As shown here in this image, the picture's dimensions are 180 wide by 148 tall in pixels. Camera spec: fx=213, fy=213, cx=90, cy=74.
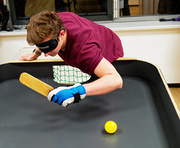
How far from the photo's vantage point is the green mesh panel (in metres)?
1.74

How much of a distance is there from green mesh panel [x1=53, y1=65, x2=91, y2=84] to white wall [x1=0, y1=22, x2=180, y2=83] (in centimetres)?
88

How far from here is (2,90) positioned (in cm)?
160

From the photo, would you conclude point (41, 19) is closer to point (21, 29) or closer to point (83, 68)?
point (83, 68)

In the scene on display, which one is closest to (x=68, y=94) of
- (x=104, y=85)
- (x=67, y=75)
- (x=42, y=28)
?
(x=104, y=85)

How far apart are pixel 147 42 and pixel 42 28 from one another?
5.71 feet

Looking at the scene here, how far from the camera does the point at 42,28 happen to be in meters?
1.07

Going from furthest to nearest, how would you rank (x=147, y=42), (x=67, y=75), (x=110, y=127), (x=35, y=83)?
(x=147, y=42)
(x=67, y=75)
(x=35, y=83)
(x=110, y=127)

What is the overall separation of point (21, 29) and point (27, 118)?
1.72m

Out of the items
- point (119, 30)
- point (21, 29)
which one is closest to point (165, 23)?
point (119, 30)

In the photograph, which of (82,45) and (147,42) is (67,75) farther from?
(147,42)

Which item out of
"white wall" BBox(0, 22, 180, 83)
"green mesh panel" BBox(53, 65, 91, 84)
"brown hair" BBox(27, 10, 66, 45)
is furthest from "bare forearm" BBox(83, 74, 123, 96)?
"white wall" BBox(0, 22, 180, 83)

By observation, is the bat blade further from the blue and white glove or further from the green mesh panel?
the green mesh panel

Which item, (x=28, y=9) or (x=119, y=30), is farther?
(x=28, y=9)

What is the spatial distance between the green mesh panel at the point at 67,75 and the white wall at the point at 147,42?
2.89ft
